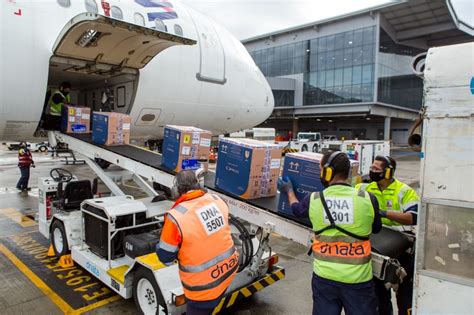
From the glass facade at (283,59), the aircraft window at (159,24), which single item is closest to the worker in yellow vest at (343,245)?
the aircraft window at (159,24)

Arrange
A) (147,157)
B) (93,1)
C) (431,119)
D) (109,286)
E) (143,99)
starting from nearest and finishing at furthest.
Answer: (431,119)
(109,286)
(147,157)
(93,1)
(143,99)

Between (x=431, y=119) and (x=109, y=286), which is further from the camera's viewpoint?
(x=109, y=286)


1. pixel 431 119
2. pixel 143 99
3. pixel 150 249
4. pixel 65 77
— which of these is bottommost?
pixel 150 249

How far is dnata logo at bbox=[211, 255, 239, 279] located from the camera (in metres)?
3.24

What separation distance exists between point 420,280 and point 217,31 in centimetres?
924

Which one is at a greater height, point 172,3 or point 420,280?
point 172,3

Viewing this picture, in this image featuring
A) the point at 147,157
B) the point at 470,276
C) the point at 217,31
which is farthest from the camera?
the point at 217,31

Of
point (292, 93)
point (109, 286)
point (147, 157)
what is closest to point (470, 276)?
point (109, 286)

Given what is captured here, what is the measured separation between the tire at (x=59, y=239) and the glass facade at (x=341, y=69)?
1764 inches

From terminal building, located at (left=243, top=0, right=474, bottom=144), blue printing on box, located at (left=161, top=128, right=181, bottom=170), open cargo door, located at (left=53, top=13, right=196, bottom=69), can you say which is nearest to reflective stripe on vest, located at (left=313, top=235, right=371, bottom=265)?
blue printing on box, located at (left=161, top=128, right=181, bottom=170)

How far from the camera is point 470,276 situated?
2.37 metres

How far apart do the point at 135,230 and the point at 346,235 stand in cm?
382

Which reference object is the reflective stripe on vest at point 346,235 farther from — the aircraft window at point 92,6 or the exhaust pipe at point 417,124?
the aircraft window at point 92,6

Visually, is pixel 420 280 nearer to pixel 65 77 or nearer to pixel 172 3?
pixel 172 3
